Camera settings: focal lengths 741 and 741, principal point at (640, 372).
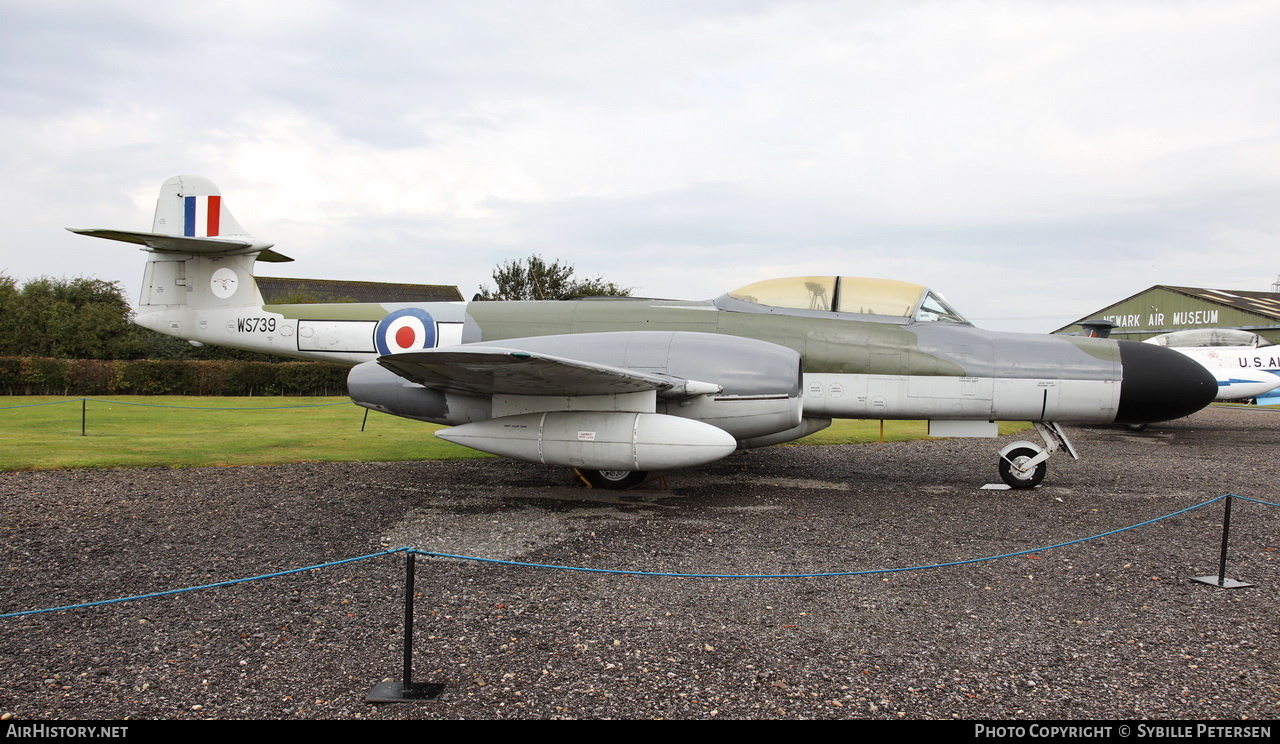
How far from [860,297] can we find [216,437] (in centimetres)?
1032

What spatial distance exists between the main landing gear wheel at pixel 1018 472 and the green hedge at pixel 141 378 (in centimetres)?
2024

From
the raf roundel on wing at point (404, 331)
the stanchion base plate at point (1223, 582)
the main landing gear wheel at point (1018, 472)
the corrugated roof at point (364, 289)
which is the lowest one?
the stanchion base plate at point (1223, 582)

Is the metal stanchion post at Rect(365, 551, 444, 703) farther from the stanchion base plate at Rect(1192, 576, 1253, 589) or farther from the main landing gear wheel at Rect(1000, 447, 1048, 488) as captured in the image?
the main landing gear wheel at Rect(1000, 447, 1048, 488)

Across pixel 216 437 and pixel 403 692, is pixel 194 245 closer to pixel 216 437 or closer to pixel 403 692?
pixel 216 437

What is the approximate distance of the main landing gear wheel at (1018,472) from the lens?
8188 mm

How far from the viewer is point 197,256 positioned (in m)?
9.06

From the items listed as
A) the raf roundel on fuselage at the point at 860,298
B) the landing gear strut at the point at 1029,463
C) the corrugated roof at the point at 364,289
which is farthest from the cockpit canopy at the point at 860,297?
the corrugated roof at the point at 364,289

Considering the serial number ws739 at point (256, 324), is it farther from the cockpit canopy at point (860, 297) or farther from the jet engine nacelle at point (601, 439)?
the cockpit canopy at point (860, 297)

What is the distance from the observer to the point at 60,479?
8125 mm

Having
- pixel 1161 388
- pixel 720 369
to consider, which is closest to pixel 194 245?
pixel 720 369

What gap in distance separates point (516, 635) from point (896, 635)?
2015mm

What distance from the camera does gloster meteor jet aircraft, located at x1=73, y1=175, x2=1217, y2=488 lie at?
22.3ft

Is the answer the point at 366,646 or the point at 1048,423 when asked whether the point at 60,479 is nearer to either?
the point at 366,646

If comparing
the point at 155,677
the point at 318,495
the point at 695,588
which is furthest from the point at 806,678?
the point at 318,495
